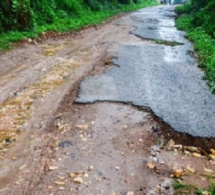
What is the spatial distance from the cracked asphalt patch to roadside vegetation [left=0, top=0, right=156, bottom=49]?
396 centimetres

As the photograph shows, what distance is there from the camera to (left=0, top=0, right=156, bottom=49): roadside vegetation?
34.2 feet

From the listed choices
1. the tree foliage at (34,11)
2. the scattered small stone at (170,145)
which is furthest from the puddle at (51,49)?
the scattered small stone at (170,145)

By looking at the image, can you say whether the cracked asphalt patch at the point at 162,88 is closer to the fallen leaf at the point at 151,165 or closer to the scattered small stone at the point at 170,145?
the scattered small stone at the point at 170,145

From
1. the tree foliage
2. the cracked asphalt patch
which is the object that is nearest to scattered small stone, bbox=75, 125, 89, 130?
the cracked asphalt patch

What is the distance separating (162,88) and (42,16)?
325 inches

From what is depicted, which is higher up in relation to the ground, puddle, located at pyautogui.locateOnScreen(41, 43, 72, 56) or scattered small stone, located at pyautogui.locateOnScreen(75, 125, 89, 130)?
scattered small stone, located at pyautogui.locateOnScreen(75, 125, 89, 130)

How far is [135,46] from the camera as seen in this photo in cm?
962

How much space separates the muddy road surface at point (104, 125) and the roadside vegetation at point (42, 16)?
265 centimetres

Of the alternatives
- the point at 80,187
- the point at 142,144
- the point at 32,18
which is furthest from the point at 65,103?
the point at 32,18

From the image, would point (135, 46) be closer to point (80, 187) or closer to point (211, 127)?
point (211, 127)

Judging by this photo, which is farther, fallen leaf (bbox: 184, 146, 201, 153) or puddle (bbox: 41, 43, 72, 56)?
puddle (bbox: 41, 43, 72, 56)

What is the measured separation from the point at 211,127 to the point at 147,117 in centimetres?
92

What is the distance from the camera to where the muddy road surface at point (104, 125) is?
3365 mm

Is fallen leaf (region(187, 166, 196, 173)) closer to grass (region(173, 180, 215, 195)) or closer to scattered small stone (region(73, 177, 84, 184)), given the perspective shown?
grass (region(173, 180, 215, 195))
